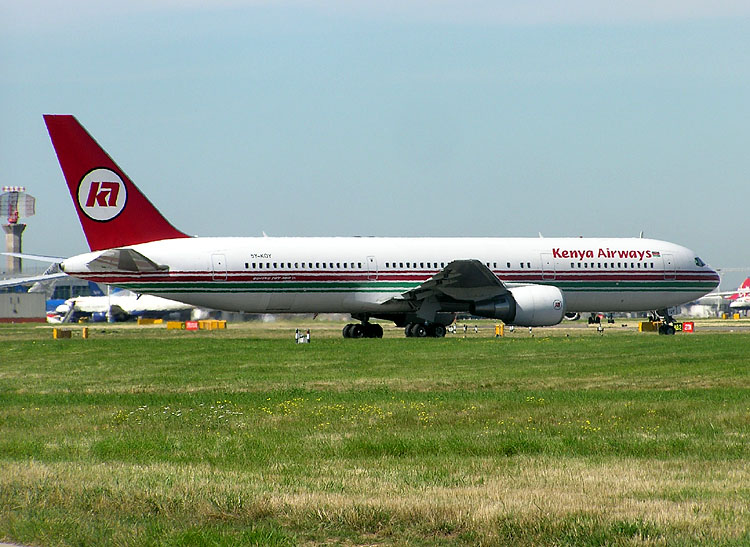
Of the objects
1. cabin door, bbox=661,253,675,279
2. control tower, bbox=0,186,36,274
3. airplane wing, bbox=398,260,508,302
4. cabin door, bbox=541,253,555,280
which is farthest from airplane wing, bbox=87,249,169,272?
control tower, bbox=0,186,36,274

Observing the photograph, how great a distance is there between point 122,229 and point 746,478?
32.2 meters

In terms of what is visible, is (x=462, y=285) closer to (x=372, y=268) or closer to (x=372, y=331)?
(x=372, y=268)

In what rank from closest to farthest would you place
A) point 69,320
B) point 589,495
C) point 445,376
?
1. point 589,495
2. point 445,376
3. point 69,320

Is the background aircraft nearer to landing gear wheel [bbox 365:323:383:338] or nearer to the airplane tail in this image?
landing gear wheel [bbox 365:323:383:338]

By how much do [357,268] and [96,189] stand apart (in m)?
10.7

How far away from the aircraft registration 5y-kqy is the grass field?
46.4ft

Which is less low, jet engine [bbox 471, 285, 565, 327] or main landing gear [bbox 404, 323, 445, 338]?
jet engine [bbox 471, 285, 565, 327]

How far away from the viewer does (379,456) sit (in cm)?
1294

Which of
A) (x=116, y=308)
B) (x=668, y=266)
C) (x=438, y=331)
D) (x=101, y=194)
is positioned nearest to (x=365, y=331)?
(x=438, y=331)

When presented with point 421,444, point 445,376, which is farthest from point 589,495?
point 445,376

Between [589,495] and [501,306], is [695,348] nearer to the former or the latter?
[501,306]

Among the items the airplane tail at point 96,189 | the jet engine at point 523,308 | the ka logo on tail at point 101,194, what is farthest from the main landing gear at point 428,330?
the ka logo on tail at point 101,194

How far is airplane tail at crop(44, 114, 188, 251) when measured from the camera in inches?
A: 1533

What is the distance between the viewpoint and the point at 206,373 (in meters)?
25.4
